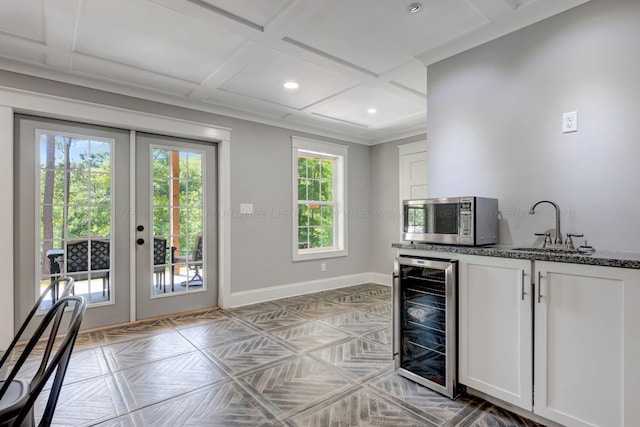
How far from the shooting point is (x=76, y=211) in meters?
3.46

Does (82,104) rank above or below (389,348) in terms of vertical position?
above

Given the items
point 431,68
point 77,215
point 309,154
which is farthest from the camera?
point 309,154

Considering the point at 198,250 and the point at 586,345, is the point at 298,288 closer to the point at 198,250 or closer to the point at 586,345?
the point at 198,250

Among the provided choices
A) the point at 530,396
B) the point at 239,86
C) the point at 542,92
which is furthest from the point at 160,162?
the point at 530,396

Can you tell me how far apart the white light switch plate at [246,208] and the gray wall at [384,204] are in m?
2.41

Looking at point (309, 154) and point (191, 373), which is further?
point (309, 154)

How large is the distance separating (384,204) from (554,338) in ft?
13.4

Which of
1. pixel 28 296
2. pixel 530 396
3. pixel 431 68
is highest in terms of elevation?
Answer: pixel 431 68

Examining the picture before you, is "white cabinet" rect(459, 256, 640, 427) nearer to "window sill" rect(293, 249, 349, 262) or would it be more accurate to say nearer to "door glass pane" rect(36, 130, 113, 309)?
"window sill" rect(293, 249, 349, 262)

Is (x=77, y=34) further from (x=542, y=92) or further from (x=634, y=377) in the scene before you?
(x=634, y=377)

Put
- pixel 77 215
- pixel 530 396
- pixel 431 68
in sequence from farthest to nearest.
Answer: pixel 77 215 → pixel 431 68 → pixel 530 396

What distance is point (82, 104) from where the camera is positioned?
3.35 metres

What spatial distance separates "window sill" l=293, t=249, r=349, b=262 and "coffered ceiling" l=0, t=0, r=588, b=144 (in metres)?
2.28

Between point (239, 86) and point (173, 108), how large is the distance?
913mm
